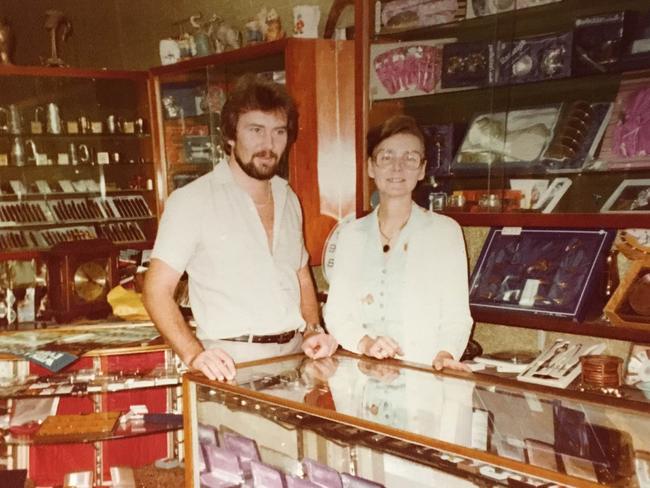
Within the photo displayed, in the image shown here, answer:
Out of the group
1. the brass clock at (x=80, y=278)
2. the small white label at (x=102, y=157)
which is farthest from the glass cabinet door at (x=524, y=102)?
the small white label at (x=102, y=157)

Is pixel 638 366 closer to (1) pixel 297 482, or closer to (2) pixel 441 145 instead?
(2) pixel 441 145

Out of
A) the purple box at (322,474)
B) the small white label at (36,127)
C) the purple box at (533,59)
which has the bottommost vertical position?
the purple box at (322,474)

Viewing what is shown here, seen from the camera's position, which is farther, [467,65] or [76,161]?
[76,161]

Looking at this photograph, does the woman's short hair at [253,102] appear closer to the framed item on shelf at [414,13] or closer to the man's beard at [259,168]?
the man's beard at [259,168]

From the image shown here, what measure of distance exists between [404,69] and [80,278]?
2.22m

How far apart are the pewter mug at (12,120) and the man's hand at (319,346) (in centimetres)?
370

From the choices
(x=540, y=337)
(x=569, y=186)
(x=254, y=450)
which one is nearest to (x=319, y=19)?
(x=569, y=186)

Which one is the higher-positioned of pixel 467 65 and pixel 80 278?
pixel 467 65

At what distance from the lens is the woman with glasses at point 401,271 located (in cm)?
207

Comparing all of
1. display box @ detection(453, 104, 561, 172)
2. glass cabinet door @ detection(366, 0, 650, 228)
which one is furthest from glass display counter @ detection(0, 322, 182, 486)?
display box @ detection(453, 104, 561, 172)

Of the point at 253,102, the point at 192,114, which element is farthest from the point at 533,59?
the point at 192,114

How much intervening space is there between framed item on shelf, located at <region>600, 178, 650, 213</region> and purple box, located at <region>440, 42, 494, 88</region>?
2.26 feet

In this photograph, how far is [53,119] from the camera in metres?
4.75

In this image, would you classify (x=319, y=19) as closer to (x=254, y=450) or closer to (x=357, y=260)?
(x=357, y=260)
